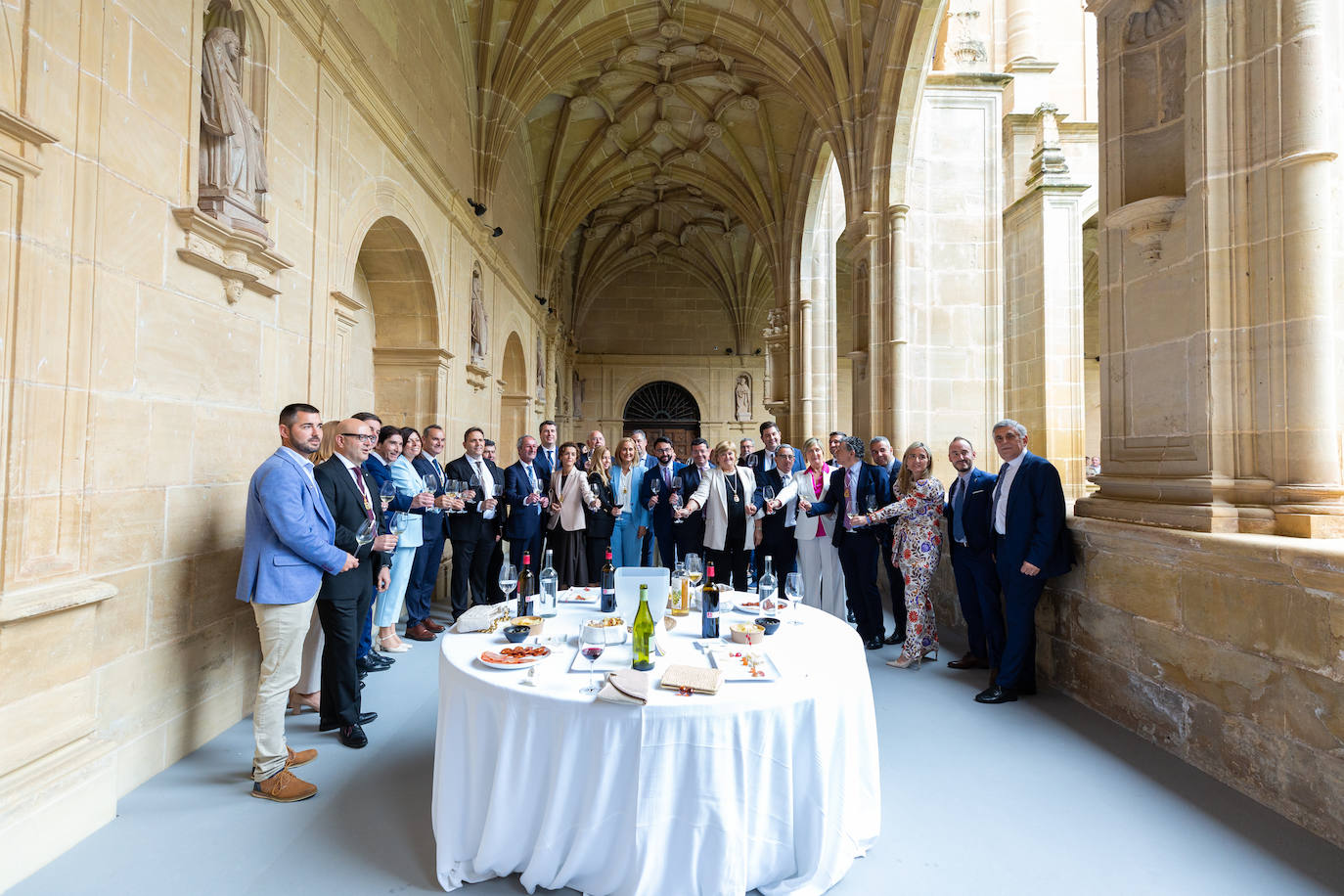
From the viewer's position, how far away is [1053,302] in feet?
26.2

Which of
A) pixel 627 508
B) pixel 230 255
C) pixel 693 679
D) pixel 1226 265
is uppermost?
pixel 230 255

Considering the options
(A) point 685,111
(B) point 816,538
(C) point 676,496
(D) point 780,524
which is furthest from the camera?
(A) point 685,111

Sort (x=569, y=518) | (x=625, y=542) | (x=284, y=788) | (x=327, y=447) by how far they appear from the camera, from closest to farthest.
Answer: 1. (x=284, y=788)
2. (x=327, y=447)
3. (x=569, y=518)
4. (x=625, y=542)

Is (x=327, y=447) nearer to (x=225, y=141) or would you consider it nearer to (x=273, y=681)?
(x=273, y=681)

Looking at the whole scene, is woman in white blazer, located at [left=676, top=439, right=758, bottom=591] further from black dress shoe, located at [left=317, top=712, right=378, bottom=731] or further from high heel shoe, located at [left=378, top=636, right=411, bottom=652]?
black dress shoe, located at [left=317, top=712, right=378, bottom=731]

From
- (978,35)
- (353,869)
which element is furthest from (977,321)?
(353,869)

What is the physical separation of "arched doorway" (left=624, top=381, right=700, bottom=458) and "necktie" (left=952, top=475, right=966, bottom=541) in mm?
15115

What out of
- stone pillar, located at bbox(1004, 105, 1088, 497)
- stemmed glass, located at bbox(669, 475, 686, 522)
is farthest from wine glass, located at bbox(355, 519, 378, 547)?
stone pillar, located at bbox(1004, 105, 1088, 497)

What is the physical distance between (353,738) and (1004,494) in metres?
3.56

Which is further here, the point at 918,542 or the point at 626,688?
the point at 918,542

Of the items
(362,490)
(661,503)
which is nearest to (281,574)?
(362,490)

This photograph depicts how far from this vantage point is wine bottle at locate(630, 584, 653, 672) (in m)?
2.05

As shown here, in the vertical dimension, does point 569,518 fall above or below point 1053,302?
below

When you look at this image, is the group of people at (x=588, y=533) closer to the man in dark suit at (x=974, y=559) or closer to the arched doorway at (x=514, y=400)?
the man in dark suit at (x=974, y=559)
